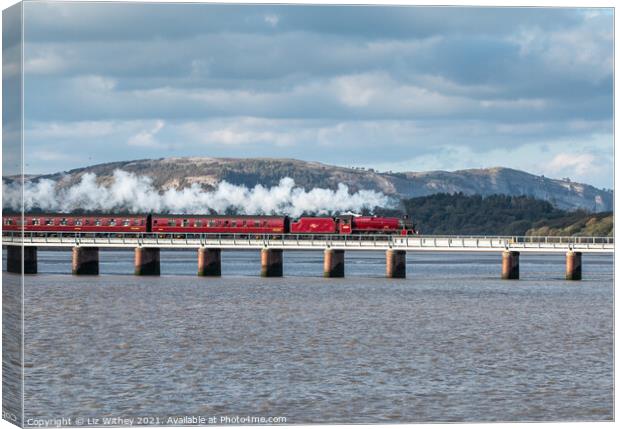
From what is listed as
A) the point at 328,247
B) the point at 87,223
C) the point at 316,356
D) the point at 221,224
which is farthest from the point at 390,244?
the point at 316,356

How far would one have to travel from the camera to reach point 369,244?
11325cm

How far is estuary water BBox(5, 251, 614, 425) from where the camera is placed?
39375mm

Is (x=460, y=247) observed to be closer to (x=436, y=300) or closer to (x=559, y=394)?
(x=436, y=300)

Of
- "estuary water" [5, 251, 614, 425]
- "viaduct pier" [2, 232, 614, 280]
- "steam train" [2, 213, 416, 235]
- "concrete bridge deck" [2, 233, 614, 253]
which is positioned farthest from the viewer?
"steam train" [2, 213, 416, 235]

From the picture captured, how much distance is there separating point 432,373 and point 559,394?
6.17 metres

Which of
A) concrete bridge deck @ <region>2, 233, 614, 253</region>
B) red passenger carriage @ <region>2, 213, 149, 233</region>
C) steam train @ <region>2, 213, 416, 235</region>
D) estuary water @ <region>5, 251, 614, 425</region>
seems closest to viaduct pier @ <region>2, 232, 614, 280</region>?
concrete bridge deck @ <region>2, 233, 614, 253</region>

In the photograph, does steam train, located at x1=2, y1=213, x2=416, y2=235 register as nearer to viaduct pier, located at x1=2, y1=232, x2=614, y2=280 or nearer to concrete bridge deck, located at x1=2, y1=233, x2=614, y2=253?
viaduct pier, located at x1=2, y1=232, x2=614, y2=280

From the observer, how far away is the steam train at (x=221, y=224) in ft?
424

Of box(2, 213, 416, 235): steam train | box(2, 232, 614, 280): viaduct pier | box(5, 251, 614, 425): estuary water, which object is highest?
box(2, 213, 416, 235): steam train

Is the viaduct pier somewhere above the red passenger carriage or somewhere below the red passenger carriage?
below

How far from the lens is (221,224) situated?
130 meters

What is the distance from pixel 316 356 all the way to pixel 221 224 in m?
78.5

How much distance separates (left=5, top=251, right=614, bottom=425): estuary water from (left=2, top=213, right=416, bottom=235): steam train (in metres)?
36.0

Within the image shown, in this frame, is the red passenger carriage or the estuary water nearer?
the estuary water
